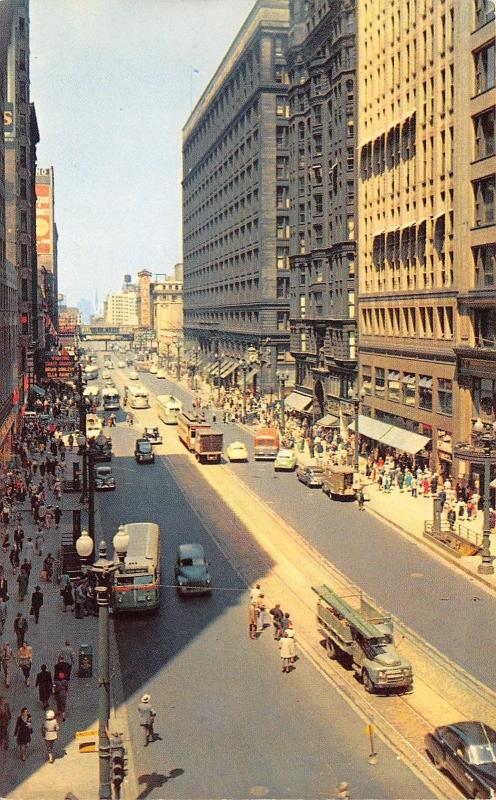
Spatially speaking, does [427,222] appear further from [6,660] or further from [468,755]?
[468,755]

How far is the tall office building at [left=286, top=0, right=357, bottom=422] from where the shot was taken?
284ft

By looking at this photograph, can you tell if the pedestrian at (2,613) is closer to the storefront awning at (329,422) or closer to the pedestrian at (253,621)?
the pedestrian at (253,621)

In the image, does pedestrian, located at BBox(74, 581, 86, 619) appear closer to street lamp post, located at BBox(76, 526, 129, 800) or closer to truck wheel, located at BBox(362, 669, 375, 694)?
truck wheel, located at BBox(362, 669, 375, 694)

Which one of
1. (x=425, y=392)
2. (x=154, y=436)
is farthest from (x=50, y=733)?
(x=154, y=436)

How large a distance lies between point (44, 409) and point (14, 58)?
1396 inches

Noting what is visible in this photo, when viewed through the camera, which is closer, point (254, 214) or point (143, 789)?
point (143, 789)

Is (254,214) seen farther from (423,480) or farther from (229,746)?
(229,746)

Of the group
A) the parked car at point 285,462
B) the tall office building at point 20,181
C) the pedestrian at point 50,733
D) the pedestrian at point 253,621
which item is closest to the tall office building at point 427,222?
the parked car at point 285,462

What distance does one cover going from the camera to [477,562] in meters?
42.2

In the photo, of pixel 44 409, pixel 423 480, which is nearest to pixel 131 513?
pixel 423 480

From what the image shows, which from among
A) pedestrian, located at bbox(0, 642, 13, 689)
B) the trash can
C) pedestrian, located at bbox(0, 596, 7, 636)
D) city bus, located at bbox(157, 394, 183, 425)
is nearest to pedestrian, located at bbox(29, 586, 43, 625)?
pedestrian, located at bbox(0, 596, 7, 636)

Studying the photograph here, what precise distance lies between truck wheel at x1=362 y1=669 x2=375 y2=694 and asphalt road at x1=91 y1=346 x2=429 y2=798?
97 cm

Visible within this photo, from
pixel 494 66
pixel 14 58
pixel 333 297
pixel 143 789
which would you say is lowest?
pixel 143 789

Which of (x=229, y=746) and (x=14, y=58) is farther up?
(x=14, y=58)
